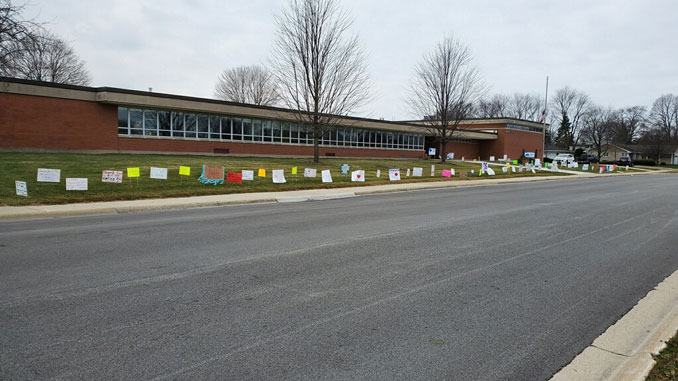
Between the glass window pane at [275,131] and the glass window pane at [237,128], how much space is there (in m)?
3.17

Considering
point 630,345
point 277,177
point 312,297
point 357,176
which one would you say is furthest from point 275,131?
point 630,345

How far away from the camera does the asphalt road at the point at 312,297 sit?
11.8 ft

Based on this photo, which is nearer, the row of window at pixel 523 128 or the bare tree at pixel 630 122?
the row of window at pixel 523 128

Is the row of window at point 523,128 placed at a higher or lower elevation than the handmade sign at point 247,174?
higher

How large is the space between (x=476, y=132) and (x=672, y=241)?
54.1 metres

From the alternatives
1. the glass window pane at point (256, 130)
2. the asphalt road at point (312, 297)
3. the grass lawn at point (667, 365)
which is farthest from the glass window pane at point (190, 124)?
the grass lawn at point (667, 365)

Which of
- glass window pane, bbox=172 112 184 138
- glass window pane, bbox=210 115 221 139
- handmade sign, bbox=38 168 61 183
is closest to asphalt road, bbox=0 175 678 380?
handmade sign, bbox=38 168 61 183

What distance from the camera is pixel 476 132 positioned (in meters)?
61.1

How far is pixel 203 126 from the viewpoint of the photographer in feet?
116

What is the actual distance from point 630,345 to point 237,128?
3588cm

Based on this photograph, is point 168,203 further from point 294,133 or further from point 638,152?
point 638,152

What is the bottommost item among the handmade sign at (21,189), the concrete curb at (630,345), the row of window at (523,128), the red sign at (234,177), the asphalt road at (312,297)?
the concrete curb at (630,345)

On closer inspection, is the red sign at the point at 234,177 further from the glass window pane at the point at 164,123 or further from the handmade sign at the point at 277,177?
the glass window pane at the point at 164,123

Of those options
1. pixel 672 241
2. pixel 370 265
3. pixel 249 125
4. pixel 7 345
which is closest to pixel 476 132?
pixel 249 125
